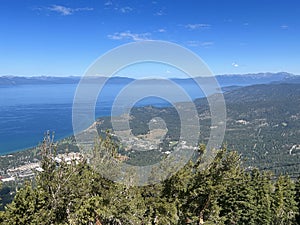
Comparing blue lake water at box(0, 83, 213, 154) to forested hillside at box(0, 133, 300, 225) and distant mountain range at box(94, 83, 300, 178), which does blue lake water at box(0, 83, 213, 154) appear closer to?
distant mountain range at box(94, 83, 300, 178)

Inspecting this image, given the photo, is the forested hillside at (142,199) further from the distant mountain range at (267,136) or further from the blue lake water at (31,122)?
the blue lake water at (31,122)

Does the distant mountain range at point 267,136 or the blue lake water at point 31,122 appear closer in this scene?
the distant mountain range at point 267,136

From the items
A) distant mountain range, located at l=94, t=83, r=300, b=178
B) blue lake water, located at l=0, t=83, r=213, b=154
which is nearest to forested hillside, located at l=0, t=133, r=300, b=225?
distant mountain range, located at l=94, t=83, r=300, b=178

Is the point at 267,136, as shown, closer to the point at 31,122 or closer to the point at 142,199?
the point at 31,122

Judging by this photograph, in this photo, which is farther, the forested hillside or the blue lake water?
the blue lake water

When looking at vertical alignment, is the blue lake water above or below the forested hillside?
below

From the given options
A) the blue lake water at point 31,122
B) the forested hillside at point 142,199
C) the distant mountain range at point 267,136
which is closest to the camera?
the forested hillside at point 142,199

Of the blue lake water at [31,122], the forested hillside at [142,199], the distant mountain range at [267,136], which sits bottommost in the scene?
the distant mountain range at [267,136]

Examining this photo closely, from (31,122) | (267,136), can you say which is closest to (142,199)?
(31,122)

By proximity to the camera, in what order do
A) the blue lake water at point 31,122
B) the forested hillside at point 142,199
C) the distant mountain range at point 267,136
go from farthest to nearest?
the blue lake water at point 31,122 → the distant mountain range at point 267,136 → the forested hillside at point 142,199

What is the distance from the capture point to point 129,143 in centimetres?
1305

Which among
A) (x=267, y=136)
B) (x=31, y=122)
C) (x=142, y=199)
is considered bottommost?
(x=267, y=136)

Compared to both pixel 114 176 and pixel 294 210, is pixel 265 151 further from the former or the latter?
pixel 114 176

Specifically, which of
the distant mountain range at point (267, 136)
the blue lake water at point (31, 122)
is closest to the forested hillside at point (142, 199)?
the distant mountain range at point (267, 136)
